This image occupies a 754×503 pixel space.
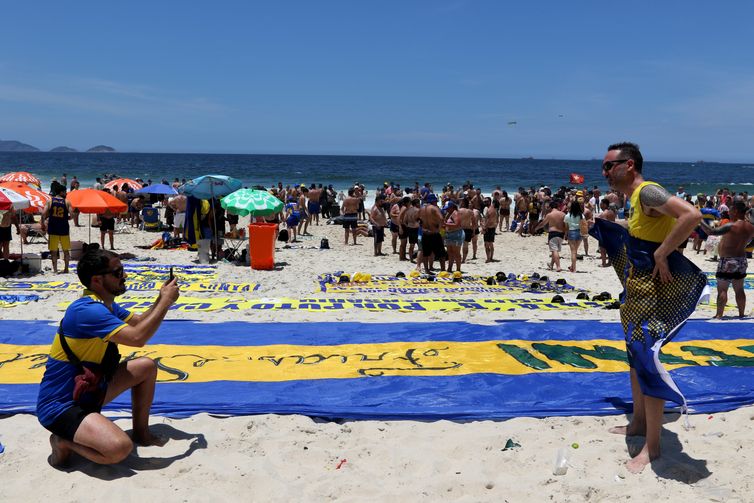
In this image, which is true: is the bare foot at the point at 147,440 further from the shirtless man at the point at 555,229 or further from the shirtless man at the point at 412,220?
the shirtless man at the point at 555,229

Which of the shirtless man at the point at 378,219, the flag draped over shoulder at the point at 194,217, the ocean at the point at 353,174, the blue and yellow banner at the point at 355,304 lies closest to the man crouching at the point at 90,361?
the blue and yellow banner at the point at 355,304

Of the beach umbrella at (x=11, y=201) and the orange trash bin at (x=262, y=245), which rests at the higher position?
the beach umbrella at (x=11, y=201)

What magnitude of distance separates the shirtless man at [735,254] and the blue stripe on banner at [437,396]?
8.37 feet

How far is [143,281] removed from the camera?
31.1 ft

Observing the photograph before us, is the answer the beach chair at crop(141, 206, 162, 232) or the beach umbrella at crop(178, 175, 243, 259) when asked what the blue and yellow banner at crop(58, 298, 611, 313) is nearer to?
the beach umbrella at crop(178, 175, 243, 259)

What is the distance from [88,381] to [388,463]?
1.64 m

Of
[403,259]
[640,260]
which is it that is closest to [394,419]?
[640,260]

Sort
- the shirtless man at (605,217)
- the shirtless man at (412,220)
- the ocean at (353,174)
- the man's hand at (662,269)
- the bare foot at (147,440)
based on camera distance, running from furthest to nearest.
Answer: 1. the ocean at (353,174)
2. the shirtless man at (412,220)
3. the shirtless man at (605,217)
4. the bare foot at (147,440)
5. the man's hand at (662,269)

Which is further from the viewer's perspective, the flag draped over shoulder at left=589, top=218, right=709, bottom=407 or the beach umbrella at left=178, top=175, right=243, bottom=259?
the beach umbrella at left=178, top=175, right=243, bottom=259

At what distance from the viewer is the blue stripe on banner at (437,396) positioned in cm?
382

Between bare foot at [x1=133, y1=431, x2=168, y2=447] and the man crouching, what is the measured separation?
0.31m

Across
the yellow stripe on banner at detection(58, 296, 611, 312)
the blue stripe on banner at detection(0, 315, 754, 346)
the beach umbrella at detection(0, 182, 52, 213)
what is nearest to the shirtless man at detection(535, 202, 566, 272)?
the yellow stripe on banner at detection(58, 296, 611, 312)

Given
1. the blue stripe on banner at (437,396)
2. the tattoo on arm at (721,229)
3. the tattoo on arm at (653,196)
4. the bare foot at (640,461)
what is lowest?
the blue stripe on banner at (437,396)

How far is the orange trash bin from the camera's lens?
37.1ft
